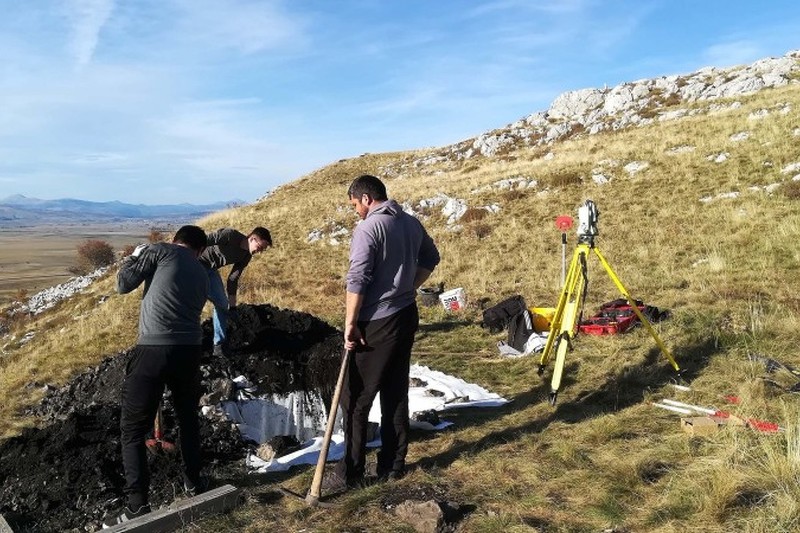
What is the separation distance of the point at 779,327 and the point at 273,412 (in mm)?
6519

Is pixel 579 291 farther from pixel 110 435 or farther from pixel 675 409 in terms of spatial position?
pixel 110 435

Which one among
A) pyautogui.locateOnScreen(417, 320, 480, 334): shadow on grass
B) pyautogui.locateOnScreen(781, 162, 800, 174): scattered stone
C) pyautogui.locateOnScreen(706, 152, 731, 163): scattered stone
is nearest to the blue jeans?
pyautogui.locateOnScreen(417, 320, 480, 334): shadow on grass

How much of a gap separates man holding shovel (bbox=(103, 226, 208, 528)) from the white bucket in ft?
25.2

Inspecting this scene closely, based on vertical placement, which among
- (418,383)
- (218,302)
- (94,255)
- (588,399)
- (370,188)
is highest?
(370,188)

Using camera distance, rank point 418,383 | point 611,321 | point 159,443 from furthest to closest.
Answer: point 611,321 → point 418,383 → point 159,443

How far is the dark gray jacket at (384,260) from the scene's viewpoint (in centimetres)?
388

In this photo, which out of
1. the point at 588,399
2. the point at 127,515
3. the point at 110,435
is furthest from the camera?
the point at 588,399

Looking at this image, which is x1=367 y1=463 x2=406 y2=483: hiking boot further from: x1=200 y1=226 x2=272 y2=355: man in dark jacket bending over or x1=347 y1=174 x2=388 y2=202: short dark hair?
x1=200 y1=226 x2=272 y2=355: man in dark jacket bending over

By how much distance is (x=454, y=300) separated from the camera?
11406mm

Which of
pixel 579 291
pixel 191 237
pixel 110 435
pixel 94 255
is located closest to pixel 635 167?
pixel 579 291

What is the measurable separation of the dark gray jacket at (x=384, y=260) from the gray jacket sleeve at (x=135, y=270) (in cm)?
144

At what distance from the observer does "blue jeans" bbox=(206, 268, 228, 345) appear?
717 cm

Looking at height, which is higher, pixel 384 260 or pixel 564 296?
pixel 384 260

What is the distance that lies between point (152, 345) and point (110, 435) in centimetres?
189
